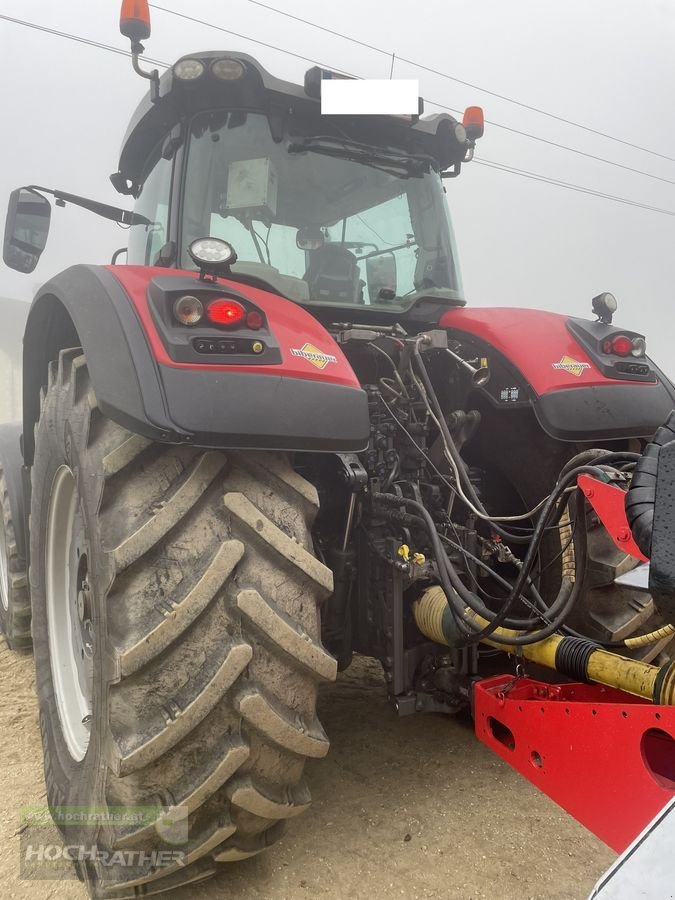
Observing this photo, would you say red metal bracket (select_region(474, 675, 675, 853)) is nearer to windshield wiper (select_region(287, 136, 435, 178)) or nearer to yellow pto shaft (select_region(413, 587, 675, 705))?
yellow pto shaft (select_region(413, 587, 675, 705))

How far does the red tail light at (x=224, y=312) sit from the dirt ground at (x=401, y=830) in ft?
4.55

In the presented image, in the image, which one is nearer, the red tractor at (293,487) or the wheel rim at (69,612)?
the red tractor at (293,487)

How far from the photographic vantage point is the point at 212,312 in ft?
4.86

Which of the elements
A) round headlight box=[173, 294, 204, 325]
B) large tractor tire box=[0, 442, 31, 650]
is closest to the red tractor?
round headlight box=[173, 294, 204, 325]

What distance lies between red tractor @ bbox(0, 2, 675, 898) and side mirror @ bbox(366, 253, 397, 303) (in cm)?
1

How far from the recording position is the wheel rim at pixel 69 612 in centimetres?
187

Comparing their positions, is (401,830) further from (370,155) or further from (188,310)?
(370,155)

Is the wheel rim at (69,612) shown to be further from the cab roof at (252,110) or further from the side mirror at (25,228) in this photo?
the cab roof at (252,110)

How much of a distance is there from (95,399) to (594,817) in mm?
1392

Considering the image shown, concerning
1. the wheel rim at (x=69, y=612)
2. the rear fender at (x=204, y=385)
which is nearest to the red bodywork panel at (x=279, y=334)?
the rear fender at (x=204, y=385)

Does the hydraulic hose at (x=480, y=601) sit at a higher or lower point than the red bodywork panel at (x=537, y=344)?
lower

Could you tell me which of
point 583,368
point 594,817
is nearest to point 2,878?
point 594,817

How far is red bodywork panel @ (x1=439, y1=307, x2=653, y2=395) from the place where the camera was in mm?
1998

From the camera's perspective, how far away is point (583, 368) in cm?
205
